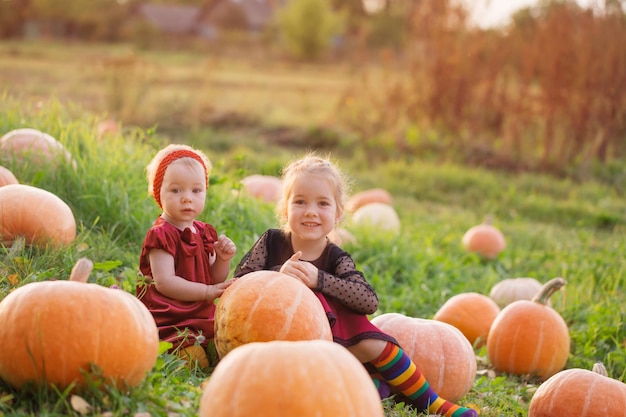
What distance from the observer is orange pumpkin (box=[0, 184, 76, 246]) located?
3896 millimetres

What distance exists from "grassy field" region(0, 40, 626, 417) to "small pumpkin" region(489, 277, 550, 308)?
0.75ft

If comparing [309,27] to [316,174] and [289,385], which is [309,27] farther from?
[289,385]

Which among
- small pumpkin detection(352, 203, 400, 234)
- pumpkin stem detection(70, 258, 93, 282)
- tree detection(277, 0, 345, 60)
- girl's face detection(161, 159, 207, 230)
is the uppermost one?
tree detection(277, 0, 345, 60)

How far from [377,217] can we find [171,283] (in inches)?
149

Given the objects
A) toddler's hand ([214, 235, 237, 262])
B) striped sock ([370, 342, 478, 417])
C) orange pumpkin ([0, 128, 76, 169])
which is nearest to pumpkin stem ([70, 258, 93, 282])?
toddler's hand ([214, 235, 237, 262])

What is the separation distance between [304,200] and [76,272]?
1142 millimetres

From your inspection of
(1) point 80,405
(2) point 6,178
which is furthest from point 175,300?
(2) point 6,178

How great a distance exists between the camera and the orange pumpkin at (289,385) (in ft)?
7.02

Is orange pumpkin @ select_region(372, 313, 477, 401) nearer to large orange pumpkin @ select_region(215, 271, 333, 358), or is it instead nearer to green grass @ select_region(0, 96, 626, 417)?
green grass @ select_region(0, 96, 626, 417)

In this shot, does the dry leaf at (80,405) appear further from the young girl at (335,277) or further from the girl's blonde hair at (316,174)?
the girl's blonde hair at (316,174)

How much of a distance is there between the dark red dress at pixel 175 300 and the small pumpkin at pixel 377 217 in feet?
10.6

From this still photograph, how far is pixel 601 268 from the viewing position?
6293mm

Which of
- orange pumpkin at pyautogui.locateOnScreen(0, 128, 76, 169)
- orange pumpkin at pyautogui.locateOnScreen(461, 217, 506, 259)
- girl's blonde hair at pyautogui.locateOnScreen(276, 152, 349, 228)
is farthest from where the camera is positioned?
orange pumpkin at pyautogui.locateOnScreen(461, 217, 506, 259)

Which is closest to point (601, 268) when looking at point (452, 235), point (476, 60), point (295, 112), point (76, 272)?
point (452, 235)
